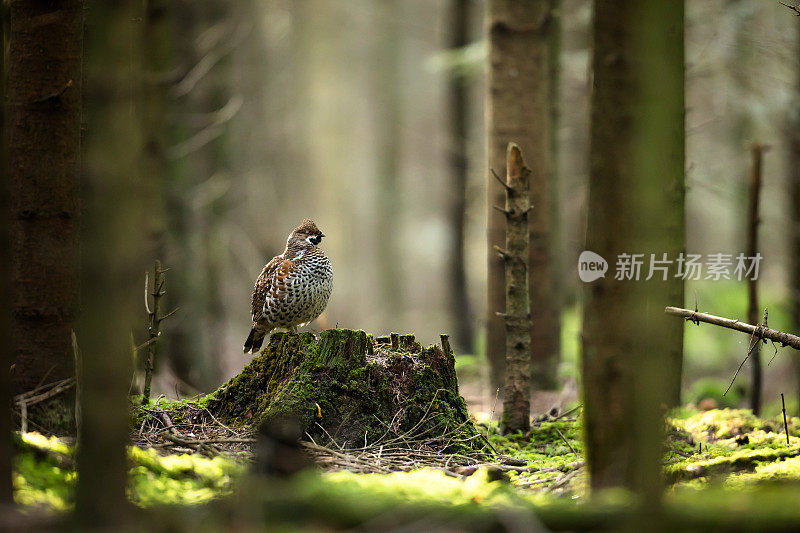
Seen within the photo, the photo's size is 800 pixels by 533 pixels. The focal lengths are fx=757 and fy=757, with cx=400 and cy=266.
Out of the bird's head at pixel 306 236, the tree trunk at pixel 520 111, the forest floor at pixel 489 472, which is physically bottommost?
the forest floor at pixel 489 472

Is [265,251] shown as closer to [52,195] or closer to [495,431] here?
[495,431]

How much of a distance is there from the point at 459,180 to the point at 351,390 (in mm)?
9237

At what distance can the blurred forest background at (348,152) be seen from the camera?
7746mm

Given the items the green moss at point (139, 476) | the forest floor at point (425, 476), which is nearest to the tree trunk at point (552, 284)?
the forest floor at point (425, 476)

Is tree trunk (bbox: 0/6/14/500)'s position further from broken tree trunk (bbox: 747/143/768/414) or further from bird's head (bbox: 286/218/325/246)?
broken tree trunk (bbox: 747/143/768/414)

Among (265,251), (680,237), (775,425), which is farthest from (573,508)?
(265,251)

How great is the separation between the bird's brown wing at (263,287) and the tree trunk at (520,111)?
2.55 m

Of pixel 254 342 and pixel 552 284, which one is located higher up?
pixel 552 284

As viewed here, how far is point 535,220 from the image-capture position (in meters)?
8.29

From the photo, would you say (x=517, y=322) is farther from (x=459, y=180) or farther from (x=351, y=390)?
(x=459, y=180)

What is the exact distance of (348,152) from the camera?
26.6m

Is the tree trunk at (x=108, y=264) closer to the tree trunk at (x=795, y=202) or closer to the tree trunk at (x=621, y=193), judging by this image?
the tree trunk at (x=621, y=193)

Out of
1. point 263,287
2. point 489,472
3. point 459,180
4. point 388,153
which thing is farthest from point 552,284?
Result: point 388,153

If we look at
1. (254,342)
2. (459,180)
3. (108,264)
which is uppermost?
(459,180)
